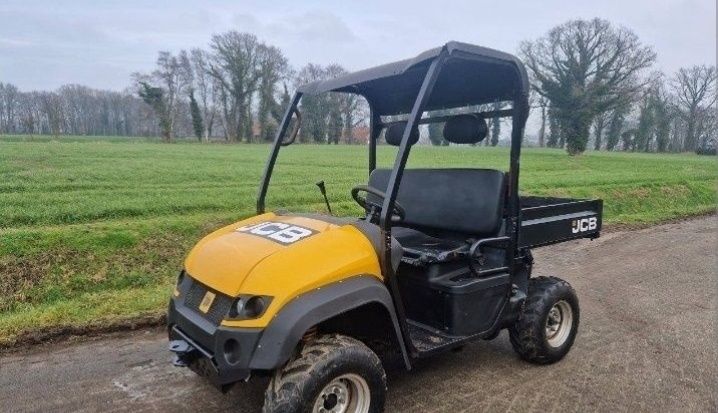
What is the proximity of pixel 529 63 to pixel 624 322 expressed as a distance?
3741 centimetres

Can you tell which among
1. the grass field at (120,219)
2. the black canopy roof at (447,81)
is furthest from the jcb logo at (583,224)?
the grass field at (120,219)

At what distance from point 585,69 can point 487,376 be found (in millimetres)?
40359

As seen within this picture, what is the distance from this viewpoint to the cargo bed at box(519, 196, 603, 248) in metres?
A: 4.11

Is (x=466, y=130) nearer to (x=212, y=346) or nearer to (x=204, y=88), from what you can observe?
(x=212, y=346)

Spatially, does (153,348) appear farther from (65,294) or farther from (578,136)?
(578,136)

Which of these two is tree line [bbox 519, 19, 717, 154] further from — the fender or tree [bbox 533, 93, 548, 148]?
the fender

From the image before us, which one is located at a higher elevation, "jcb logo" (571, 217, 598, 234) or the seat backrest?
the seat backrest

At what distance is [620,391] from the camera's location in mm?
3725

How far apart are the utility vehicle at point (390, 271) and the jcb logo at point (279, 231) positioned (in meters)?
0.01

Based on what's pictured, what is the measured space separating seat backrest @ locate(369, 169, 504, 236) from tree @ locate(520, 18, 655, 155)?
1382 inches

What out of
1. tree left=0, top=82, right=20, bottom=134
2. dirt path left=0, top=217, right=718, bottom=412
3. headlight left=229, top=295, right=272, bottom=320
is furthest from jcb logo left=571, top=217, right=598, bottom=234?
tree left=0, top=82, right=20, bottom=134

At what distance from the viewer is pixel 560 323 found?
441 centimetres

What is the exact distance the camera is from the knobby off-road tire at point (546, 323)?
4.06 metres

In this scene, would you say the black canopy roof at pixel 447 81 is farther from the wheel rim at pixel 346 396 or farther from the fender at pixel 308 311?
the wheel rim at pixel 346 396
